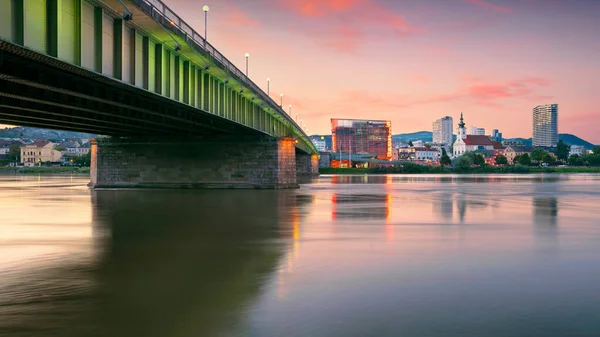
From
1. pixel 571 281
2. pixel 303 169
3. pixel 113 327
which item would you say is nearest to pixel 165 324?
pixel 113 327

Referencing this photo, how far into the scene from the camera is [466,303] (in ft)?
34.1

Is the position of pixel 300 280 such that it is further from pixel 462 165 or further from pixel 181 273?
pixel 462 165

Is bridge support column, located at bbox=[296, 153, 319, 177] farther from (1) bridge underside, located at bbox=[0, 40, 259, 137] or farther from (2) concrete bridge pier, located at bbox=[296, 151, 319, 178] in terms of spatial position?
(1) bridge underside, located at bbox=[0, 40, 259, 137]

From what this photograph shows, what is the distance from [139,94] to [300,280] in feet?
73.8

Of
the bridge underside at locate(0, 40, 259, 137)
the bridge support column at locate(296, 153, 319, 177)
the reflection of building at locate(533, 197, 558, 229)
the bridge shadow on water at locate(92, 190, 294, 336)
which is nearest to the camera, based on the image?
the bridge shadow on water at locate(92, 190, 294, 336)

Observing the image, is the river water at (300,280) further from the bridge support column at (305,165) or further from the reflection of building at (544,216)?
the bridge support column at (305,165)

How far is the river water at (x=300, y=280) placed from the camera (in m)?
9.02

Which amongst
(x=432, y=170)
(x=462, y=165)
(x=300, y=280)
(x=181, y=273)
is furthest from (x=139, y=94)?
(x=462, y=165)

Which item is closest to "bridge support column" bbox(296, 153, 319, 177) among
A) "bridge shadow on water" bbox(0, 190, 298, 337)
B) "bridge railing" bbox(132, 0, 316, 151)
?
"bridge railing" bbox(132, 0, 316, 151)

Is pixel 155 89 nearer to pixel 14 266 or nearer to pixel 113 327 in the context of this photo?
pixel 14 266

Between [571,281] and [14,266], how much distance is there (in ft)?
47.7

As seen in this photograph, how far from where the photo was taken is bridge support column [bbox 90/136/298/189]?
209ft

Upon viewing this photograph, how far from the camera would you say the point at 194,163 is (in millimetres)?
64188

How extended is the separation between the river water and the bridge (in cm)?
749
